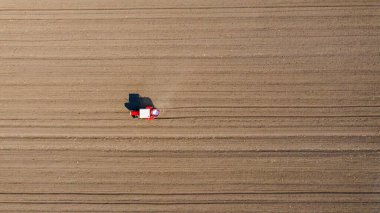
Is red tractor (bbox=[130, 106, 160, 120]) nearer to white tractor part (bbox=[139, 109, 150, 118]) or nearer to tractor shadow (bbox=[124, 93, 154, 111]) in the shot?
white tractor part (bbox=[139, 109, 150, 118])

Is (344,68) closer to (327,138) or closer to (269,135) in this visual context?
(327,138)

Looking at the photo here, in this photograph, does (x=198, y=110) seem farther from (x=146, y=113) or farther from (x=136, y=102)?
(x=136, y=102)

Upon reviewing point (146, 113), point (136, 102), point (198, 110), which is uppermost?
point (136, 102)

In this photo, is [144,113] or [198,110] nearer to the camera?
[144,113]

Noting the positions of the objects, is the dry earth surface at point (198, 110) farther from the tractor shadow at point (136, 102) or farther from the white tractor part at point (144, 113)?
the white tractor part at point (144, 113)

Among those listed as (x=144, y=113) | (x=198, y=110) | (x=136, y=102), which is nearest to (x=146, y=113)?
(x=144, y=113)

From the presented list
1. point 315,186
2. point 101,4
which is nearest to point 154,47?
point 101,4

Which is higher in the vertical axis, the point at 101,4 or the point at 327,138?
the point at 101,4

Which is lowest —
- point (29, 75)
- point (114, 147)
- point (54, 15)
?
point (114, 147)
